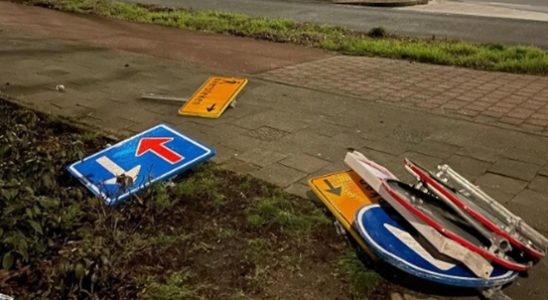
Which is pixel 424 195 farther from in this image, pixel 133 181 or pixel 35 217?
pixel 35 217

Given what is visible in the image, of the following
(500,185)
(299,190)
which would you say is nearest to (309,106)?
(299,190)

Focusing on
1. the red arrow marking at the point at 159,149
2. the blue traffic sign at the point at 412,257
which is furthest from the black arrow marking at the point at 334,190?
the red arrow marking at the point at 159,149

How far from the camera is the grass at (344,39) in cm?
796

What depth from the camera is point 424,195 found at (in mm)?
3010

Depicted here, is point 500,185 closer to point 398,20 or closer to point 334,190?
point 334,190

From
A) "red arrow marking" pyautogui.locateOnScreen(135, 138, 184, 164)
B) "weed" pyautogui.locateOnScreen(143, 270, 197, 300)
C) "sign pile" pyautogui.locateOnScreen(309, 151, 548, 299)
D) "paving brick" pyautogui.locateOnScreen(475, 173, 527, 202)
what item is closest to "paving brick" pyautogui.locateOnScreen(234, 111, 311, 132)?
"red arrow marking" pyautogui.locateOnScreen(135, 138, 184, 164)

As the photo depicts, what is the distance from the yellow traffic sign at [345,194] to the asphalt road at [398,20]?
8.84 m

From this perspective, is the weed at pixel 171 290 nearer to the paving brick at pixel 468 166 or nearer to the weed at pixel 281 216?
the weed at pixel 281 216

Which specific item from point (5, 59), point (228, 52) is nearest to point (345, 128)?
point (228, 52)

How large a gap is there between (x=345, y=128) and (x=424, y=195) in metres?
2.04

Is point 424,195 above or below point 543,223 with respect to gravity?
above

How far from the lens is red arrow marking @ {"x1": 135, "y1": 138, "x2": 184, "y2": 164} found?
3.77 metres

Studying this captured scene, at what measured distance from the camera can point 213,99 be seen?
18.1ft

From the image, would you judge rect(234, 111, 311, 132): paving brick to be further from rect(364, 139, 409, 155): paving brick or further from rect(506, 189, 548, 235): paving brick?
rect(506, 189, 548, 235): paving brick
